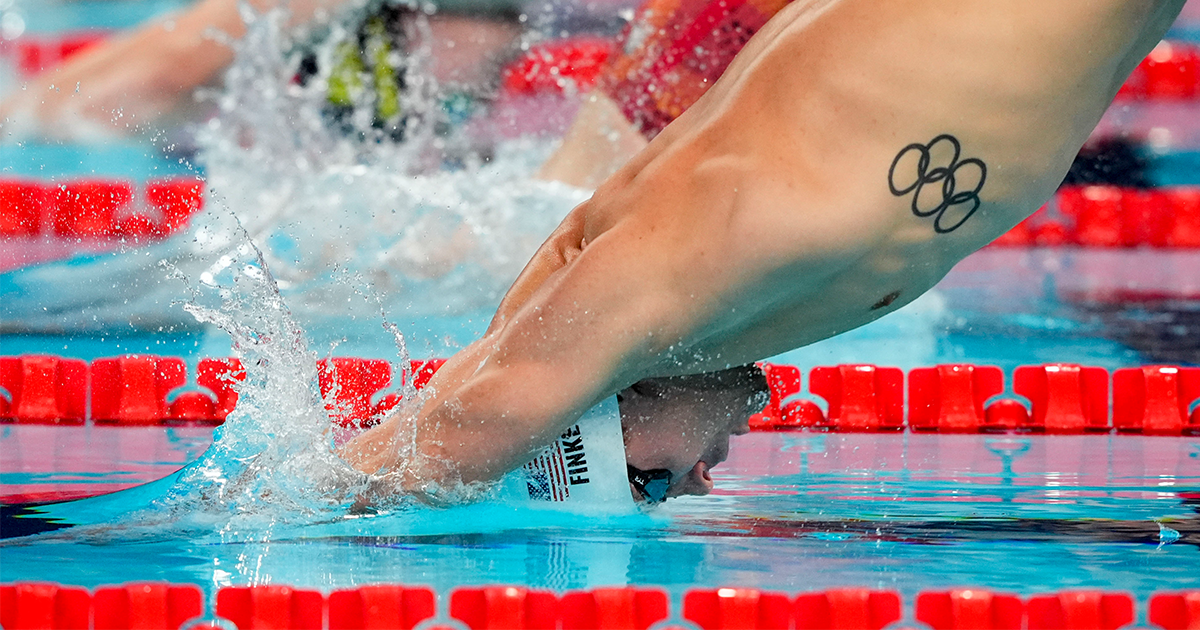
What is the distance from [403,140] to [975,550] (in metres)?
4.78

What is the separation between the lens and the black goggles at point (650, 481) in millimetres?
2264

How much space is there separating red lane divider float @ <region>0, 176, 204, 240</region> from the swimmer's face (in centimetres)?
344

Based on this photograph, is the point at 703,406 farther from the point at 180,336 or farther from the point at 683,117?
the point at 180,336

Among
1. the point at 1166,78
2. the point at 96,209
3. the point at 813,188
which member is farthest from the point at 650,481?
the point at 1166,78

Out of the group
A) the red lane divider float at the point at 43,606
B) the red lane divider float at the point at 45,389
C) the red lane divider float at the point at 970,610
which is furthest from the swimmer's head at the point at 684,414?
the red lane divider float at the point at 45,389

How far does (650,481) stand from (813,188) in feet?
2.11

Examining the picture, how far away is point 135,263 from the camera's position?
4.96 metres

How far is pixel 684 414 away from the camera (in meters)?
2.20

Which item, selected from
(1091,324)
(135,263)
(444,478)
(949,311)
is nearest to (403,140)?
(135,263)

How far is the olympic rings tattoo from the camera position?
6.17 ft

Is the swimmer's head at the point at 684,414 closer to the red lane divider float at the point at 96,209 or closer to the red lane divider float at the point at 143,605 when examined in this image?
the red lane divider float at the point at 143,605

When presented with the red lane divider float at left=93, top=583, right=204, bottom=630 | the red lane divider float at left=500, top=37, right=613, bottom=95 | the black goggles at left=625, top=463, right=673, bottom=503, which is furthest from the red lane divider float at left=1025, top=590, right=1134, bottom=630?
the red lane divider float at left=500, top=37, right=613, bottom=95

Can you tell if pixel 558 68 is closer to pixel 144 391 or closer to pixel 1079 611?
pixel 144 391

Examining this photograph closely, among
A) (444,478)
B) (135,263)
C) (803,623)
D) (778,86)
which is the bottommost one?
(803,623)
